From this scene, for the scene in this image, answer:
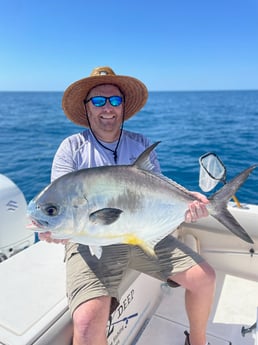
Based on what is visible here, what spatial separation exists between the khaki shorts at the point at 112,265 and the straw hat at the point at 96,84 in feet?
3.22

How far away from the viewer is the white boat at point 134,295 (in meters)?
1.51

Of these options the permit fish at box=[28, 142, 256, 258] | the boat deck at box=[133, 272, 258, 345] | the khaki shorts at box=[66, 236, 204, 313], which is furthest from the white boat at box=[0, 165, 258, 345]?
the permit fish at box=[28, 142, 256, 258]

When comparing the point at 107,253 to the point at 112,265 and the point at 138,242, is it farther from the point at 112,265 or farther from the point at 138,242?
the point at 138,242

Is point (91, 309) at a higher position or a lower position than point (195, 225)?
higher

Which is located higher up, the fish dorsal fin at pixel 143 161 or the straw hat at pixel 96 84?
the straw hat at pixel 96 84

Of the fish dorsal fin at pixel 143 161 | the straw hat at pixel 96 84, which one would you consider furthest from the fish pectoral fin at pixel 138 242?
the straw hat at pixel 96 84

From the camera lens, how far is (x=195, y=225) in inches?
117

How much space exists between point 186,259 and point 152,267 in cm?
22

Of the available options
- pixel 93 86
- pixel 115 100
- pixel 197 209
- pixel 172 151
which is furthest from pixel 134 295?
pixel 172 151

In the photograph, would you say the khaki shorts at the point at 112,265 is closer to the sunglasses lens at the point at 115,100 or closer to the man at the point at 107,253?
the man at the point at 107,253

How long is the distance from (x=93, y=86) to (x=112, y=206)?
1.06 meters

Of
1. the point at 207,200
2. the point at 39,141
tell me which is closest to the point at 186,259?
the point at 207,200

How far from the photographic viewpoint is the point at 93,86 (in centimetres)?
210

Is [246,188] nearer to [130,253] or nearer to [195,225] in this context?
[195,225]
